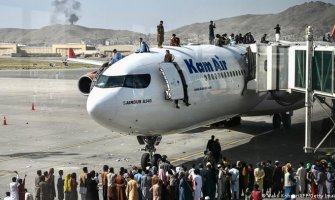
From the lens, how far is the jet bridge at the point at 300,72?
17295 mm

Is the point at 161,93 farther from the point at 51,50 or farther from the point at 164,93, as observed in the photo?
the point at 51,50

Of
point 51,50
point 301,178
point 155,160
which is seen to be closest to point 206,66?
point 155,160

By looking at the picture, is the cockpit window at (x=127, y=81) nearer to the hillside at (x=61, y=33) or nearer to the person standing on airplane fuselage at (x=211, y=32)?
the person standing on airplane fuselage at (x=211, y=32)

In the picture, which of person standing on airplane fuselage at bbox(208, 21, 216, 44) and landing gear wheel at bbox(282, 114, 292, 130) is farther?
landing gear wheel at bbox(282, 114, 292, 130)

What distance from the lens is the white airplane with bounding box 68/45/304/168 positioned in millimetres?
17406

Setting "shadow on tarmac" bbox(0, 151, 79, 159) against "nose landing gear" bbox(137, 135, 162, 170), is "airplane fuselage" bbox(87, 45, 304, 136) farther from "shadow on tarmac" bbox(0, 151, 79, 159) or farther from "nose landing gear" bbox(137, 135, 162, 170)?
"shadow on tarmac" bbox(0, 151, 79, 159)

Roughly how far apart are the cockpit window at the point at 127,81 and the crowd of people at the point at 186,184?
10.1ft

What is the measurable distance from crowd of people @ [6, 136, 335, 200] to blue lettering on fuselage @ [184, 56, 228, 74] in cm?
468

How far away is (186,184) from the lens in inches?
578

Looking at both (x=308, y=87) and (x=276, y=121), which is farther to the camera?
(x=276, y=121)

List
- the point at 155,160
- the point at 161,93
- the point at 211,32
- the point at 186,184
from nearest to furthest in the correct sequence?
the point at 186,184 < the point at 161,93 < the point at 155,160 < the point at 211,32

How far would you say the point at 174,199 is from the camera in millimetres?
15188

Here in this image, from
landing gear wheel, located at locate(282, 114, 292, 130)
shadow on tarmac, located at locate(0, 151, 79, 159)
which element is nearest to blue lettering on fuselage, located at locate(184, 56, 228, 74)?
shadow on tarmac, located at locate(0, 151, 79, 159)

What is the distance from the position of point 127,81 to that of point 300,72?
250 inches
